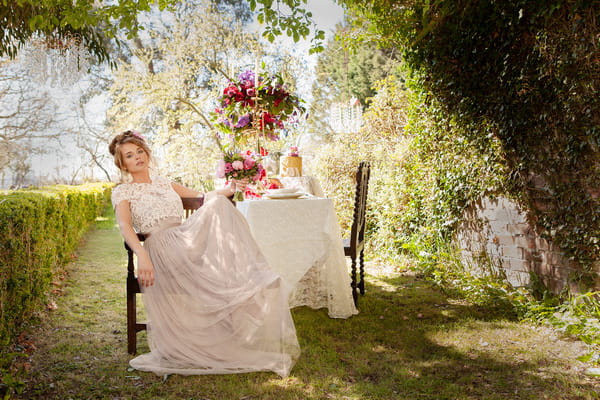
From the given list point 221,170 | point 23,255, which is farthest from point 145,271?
point 23,255

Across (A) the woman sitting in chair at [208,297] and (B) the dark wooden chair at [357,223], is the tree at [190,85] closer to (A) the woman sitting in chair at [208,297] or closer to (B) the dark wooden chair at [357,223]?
(B) the dark wooden chair at [357,223]

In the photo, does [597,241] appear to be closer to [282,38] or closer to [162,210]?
[162,210]

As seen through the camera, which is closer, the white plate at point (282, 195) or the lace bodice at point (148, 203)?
the lace bodice at point (148, 203)

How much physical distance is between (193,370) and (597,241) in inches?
105

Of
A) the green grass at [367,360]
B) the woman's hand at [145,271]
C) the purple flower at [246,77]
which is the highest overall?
the purple flower at [246,77]

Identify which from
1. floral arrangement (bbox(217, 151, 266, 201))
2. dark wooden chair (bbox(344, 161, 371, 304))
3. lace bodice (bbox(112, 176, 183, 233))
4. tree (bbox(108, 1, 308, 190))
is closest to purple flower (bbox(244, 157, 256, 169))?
floral arrangement (bbox(217, 151, 266, 201))

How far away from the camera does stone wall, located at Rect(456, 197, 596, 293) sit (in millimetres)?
3309

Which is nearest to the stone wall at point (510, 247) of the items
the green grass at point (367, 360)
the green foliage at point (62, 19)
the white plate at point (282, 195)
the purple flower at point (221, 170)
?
the green grass at point (367, 360)

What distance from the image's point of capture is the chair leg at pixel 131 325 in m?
2.72

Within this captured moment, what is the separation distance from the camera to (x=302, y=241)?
3.33m

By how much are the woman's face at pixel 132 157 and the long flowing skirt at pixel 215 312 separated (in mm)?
525

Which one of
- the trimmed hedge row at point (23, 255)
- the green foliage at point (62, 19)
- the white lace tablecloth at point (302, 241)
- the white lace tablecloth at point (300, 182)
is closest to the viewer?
the trimmed hedge row at point (23, 255)

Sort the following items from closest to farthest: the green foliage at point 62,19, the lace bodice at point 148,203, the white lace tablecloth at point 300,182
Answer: the lace bodice at point 148,203
the green foliage at point 62,19
the white lace tablecloth at point 300,182

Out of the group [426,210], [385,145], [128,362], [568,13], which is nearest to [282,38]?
[385,145]
